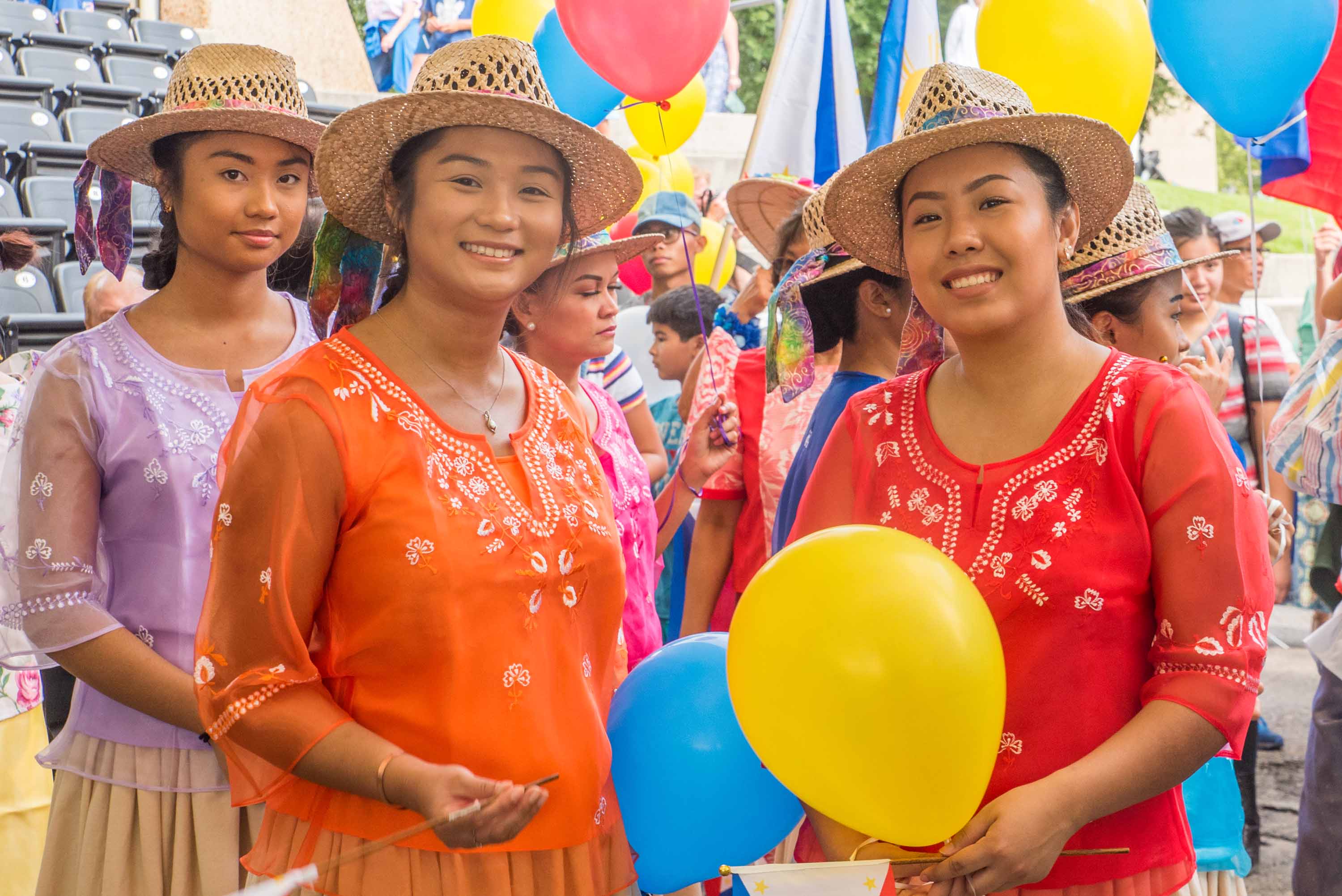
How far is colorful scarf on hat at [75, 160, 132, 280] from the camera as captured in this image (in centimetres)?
257

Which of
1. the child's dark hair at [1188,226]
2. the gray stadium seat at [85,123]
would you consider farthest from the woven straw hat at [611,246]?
the gray stadium seat at [85,123]

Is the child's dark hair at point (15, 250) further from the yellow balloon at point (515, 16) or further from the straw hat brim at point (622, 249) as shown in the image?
the straw hat brim at point (622, 249)

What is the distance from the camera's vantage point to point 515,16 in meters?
4.43

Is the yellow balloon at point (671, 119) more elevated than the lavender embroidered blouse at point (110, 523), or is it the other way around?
the yellow balloon at point (671, 119)

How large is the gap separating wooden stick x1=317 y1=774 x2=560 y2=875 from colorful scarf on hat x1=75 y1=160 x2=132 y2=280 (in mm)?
1514

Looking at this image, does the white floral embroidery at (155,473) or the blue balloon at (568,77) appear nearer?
the white floral embroidery at (155,473)

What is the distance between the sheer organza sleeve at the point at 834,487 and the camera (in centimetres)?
191

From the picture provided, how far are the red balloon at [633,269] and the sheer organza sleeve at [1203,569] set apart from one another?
4.16m

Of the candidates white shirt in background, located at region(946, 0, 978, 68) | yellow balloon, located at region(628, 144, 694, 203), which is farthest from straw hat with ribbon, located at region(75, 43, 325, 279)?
white shirt in background, located at region(946, 0, 978, 68)

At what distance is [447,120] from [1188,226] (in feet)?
13.3

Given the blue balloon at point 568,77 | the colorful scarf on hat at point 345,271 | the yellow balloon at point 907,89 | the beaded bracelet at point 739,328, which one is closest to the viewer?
the colorful scarf on hat at point 345,271

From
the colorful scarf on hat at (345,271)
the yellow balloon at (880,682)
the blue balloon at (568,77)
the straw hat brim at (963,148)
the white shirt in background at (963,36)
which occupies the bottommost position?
the yellow balloon at (880,682)

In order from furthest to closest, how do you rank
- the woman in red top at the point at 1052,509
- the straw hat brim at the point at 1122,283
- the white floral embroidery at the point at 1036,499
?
the straw hat brim at the point at 1122,283, the white floral embroidery at the point at 1036,499, the woman in red top at the point at 1052,509

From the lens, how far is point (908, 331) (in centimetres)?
224
